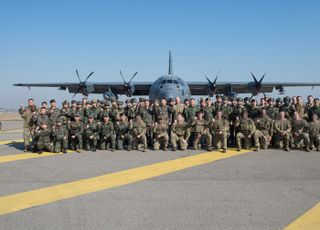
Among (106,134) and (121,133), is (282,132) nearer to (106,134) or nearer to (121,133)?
(121,133)

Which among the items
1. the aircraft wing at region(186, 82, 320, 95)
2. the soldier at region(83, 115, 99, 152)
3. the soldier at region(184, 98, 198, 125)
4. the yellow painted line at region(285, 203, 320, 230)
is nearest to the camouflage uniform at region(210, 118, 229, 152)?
the soldier at region(184, 98, 198, 125)

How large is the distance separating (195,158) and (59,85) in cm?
2489

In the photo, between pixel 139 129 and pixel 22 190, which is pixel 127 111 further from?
pixel 22 190

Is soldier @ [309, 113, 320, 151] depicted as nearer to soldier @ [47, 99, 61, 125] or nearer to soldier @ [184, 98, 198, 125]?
soldier @ [184, 98, 198, 125]

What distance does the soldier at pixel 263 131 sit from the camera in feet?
37.6

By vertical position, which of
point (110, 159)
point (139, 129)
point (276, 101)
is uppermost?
point (276, 101)

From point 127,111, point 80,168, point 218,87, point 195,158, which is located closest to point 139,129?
point 127,111

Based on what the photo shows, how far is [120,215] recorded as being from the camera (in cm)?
492

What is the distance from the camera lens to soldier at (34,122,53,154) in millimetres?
11011

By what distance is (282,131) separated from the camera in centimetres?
1140

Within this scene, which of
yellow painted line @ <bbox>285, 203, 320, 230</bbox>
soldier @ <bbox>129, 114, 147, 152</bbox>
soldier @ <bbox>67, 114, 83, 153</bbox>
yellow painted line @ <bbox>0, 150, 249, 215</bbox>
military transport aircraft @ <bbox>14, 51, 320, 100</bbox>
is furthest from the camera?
military transport aircraft @ <bbox>14, 51, 320, 100</bbox>

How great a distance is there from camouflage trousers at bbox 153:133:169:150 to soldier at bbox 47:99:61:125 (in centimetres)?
375

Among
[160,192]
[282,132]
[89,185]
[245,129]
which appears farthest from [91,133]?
[282,132]

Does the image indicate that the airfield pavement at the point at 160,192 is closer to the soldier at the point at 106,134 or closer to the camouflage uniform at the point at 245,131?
the camouflage uniform at the point at 245,131
